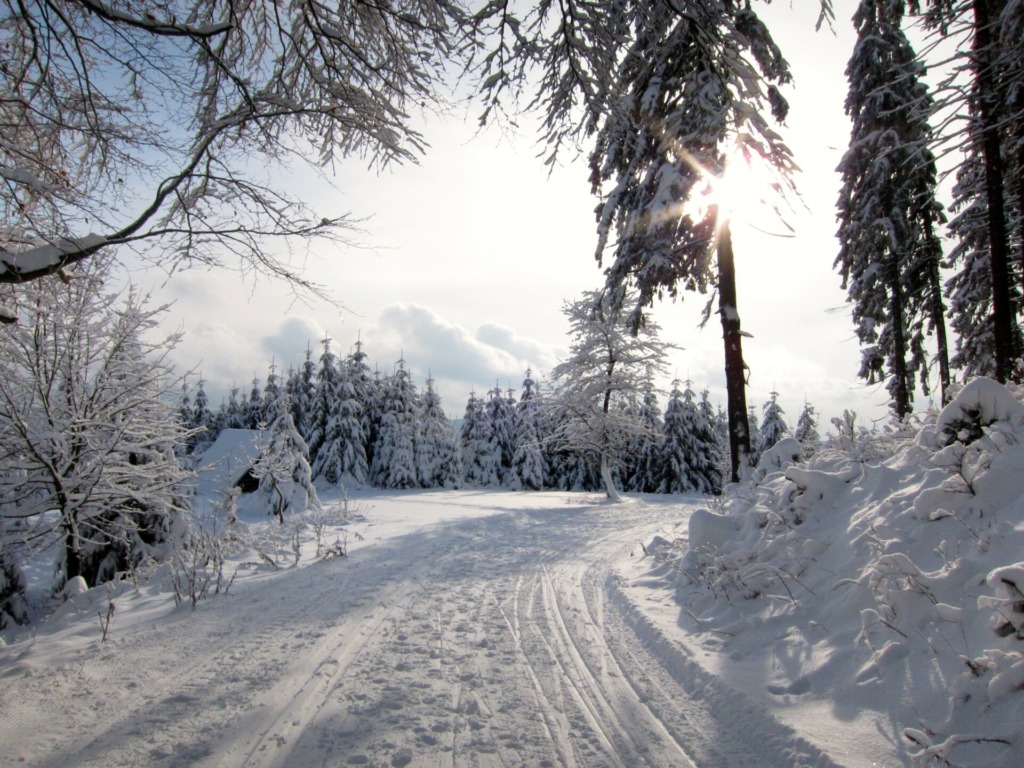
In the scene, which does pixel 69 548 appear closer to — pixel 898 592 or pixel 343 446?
pixel 898 592

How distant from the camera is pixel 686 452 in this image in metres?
41.5

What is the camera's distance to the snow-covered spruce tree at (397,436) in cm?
4266

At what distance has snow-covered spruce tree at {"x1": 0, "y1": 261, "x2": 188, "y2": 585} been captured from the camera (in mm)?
7309

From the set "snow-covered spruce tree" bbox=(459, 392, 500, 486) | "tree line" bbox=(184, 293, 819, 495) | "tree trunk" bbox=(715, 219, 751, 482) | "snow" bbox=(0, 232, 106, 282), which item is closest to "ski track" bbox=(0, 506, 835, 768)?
"snow" bbox=(0, 232, 106, 282)

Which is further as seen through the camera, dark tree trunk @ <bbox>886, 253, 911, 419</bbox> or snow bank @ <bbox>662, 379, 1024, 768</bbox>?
dark tree trunk @ <bbox>886, 253, 911, 419</bbox>

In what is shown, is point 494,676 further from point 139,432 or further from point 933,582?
point 139,432

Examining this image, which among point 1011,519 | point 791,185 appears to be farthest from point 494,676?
point 791,185

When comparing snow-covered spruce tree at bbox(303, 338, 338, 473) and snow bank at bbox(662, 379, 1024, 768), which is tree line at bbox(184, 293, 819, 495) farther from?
snow bank at bbox(662, 379, 1024, 768)

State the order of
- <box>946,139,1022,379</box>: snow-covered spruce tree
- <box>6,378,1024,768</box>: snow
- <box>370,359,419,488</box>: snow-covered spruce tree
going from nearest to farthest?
<box>6,378,1024,768</box>: snow
<box>946,139,1022,379</box>: snow-covered spruce tree
<box>370,359,419,488</box>: snow-covered spruce tree

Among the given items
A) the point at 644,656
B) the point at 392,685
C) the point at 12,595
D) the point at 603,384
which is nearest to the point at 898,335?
the point at 603,384

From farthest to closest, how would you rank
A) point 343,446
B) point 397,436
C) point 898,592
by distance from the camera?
point 397,436 < point 343,446 < point 898,592

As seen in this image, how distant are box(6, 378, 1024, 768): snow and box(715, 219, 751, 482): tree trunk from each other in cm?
396

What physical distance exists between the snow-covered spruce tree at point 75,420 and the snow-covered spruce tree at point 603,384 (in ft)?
57.7

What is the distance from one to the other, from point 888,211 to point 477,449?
124ft
